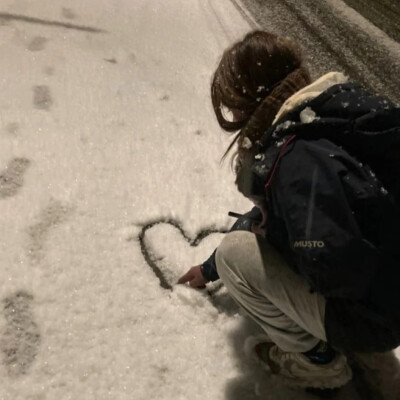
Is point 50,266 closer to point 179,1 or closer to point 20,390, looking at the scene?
point 20,390

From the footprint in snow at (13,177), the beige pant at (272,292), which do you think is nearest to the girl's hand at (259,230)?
the beige pant at (272,292)

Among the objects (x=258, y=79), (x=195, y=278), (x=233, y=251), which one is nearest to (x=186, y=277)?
(x=195, y=278)

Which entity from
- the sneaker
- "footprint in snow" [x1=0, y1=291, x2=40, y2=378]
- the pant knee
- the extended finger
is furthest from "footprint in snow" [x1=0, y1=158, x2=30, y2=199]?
the sneaker

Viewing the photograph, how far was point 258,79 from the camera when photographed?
86cm

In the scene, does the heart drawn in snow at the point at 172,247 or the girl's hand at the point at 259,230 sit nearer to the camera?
the girl's hand at the point at 259,230

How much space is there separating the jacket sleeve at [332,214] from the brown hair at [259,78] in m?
0.16

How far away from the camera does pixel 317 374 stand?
0.94 m

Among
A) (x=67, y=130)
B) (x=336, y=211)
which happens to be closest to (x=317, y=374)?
(x=336, y=211)

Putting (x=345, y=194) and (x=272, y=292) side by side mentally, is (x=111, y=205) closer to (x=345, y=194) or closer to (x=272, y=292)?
(x=272, y=292)

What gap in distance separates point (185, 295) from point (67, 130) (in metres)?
0.66

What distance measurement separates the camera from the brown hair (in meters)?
0.85

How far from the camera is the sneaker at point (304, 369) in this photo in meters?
0.93

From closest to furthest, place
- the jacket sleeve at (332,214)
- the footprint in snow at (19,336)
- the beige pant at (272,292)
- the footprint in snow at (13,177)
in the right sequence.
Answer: the jacket sleeve at (332,214), the beige pant at (272,292), the footprint in snow at (19,336), the footprint in snow at (13,177)

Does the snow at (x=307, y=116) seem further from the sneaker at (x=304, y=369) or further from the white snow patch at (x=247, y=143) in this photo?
the sneaker at (x=304, y=369)
